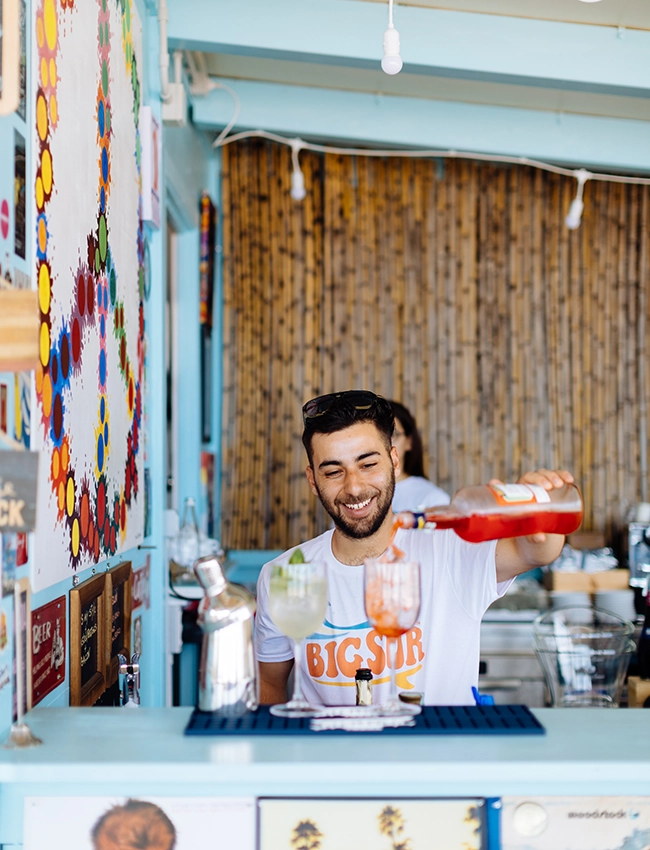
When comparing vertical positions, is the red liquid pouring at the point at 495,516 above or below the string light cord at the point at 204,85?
below

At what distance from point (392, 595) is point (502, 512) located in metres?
0.26

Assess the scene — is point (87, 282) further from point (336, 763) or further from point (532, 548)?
point (336, 763)

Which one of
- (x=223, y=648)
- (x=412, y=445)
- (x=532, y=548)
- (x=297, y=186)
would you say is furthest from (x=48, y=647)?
(x=297, y=186)

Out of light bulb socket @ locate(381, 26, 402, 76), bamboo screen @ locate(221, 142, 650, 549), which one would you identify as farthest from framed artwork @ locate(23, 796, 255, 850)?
bamboo screen @ locate(221, 142, 650, 549)

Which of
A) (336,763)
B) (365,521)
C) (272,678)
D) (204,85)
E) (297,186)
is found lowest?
(272,678)

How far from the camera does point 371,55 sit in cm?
303

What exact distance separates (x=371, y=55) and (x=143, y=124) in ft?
2.96

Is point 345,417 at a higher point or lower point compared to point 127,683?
higher

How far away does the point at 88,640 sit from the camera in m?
1.83

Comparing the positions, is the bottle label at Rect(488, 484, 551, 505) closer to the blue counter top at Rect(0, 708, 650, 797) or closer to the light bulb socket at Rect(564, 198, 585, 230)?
the blue counter top at Rect(0, 708, 650, 797)

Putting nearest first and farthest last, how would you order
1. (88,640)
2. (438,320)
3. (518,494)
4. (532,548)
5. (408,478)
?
(518,494) → (532,548) → (88,640) → (408,478) → (438,320)

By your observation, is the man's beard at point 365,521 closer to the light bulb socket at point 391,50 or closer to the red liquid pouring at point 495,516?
the red liquid pouring at point 495,516

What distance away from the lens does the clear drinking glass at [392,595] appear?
1.29 metres

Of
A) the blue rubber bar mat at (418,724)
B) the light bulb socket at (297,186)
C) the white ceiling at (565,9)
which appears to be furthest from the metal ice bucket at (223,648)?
the light bulb socket at (297,186)
